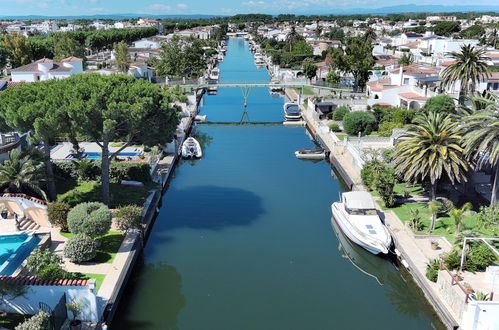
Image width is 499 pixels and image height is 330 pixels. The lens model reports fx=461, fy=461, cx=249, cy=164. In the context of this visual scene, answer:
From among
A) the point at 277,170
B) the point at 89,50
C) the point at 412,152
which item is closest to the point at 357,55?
the point at 277,170

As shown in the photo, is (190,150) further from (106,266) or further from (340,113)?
(106,266)

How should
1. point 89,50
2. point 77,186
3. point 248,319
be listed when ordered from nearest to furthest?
point 248,319
point 77,186
point 89,50

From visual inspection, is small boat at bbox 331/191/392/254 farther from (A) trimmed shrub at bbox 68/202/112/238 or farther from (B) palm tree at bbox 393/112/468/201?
(A) trimmed shrub at bbox 68/202/112/238

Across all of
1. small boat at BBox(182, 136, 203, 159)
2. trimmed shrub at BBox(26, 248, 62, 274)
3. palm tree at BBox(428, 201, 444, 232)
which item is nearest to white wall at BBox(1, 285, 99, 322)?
trimmed shrub at BBox(26, 248, 62, 274)

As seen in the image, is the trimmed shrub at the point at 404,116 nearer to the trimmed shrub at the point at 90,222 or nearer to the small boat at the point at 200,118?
the small boat at the point at 200,118

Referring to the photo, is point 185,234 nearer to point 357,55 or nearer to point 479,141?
point 479,141

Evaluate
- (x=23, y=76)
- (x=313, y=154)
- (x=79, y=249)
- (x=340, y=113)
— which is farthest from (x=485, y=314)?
(x=23, y=76)
